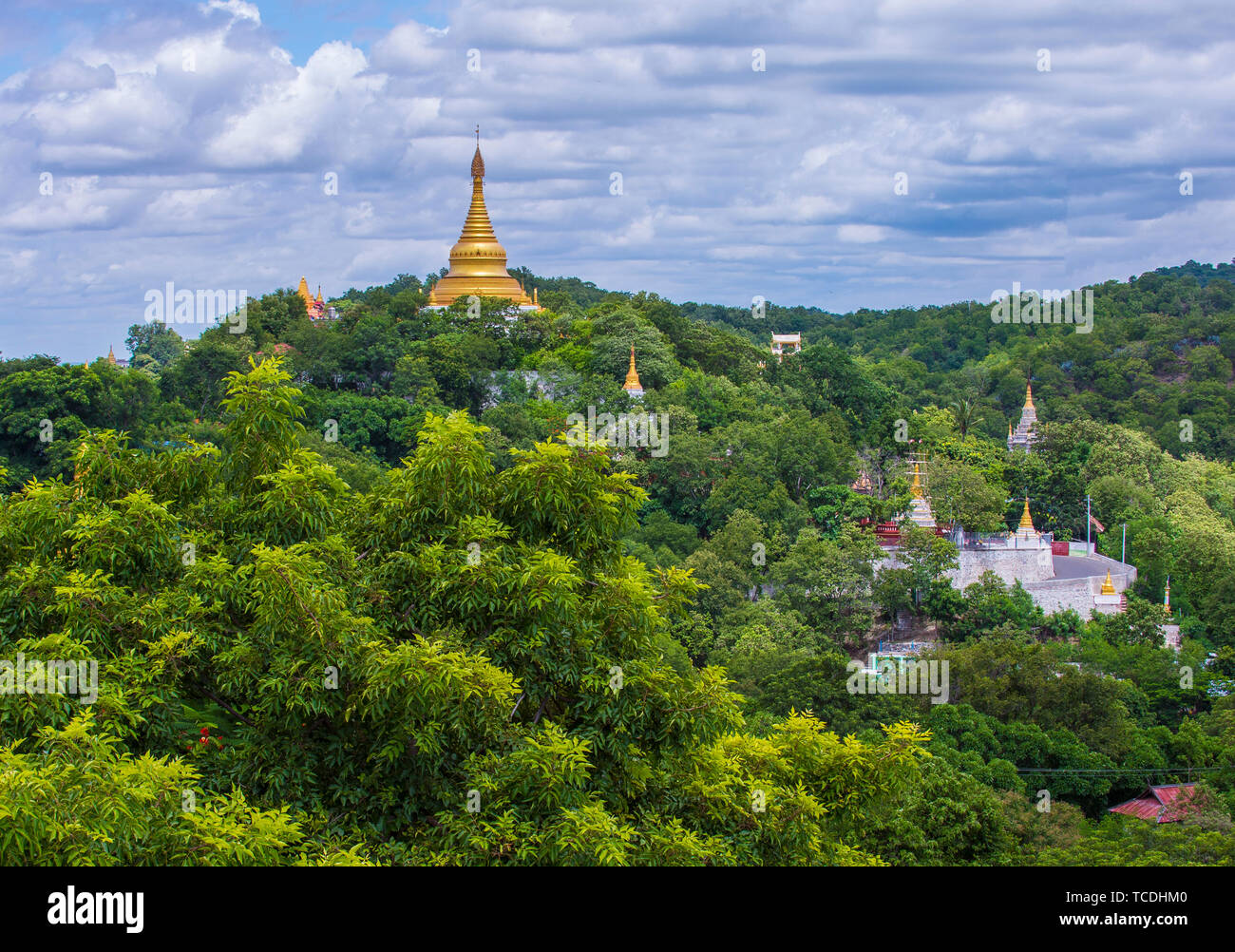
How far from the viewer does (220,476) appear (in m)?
12.6

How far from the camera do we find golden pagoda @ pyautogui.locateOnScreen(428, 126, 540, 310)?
60.5 meters

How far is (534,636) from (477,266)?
51.5 meters

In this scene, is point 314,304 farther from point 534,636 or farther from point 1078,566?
point 534,636

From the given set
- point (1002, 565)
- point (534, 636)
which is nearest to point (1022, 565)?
point (1002, 565)

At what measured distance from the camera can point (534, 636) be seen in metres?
11.2

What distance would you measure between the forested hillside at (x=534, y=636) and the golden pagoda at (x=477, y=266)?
673 cm

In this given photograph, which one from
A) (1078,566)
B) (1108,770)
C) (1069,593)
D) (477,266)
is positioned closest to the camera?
(1108,770)

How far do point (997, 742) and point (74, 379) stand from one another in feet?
95.5

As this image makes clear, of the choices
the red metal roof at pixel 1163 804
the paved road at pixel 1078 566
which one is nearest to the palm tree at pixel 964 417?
the paved road at pixel 1078 566

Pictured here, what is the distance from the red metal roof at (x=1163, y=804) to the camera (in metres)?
25.6

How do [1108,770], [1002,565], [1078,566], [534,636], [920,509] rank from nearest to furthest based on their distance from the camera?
[534,636] → [1108,770] → [1002,565] → [920,509] → [1078,566]

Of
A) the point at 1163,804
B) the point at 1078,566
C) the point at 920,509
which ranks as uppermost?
the point at 920,509

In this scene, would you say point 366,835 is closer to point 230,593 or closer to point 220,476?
point 230,593

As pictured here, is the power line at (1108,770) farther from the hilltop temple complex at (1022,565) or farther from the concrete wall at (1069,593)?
the concrete wall at (1069,593)
